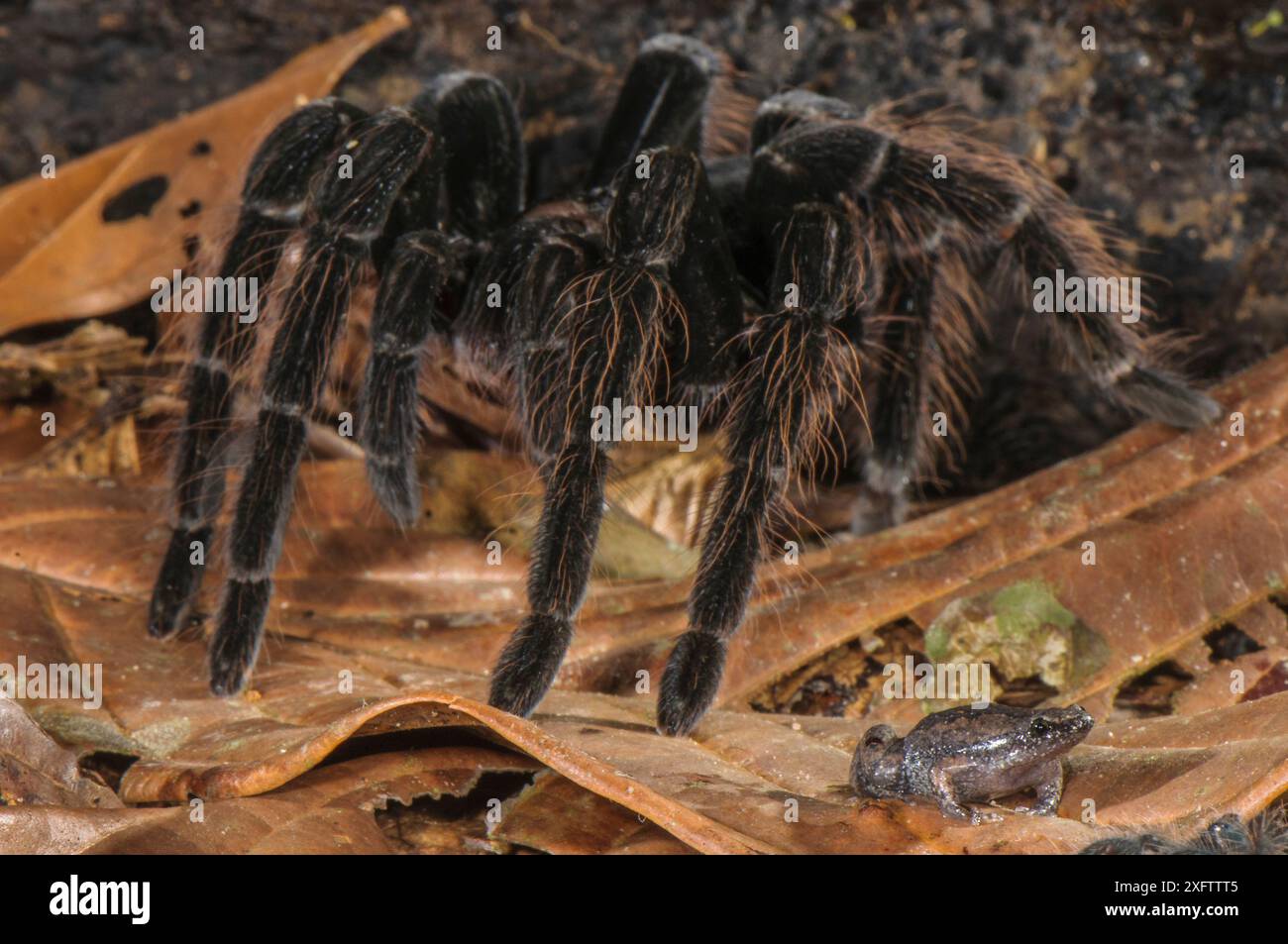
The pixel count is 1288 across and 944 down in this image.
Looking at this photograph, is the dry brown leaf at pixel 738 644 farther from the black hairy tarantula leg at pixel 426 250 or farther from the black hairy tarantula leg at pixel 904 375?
the black hairy tarantula leg at pixel 904 375

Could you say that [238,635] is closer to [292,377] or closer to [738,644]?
[292,377]

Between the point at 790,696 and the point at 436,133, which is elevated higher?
the point at 436,133

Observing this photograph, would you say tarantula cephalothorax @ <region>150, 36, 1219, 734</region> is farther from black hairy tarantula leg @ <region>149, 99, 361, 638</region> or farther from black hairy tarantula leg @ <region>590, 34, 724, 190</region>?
black hairy tarantula leg @ <region>590, 34, 724, 190</region>

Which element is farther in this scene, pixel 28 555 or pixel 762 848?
pixel 28 555

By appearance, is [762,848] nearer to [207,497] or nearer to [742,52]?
[207,497]

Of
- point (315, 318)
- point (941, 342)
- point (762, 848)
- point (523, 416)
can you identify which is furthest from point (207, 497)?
point (941, 342)

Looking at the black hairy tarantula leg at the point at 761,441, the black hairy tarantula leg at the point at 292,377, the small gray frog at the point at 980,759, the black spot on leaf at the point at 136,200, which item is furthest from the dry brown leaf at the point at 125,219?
the small gray frog at the point at 980,759
